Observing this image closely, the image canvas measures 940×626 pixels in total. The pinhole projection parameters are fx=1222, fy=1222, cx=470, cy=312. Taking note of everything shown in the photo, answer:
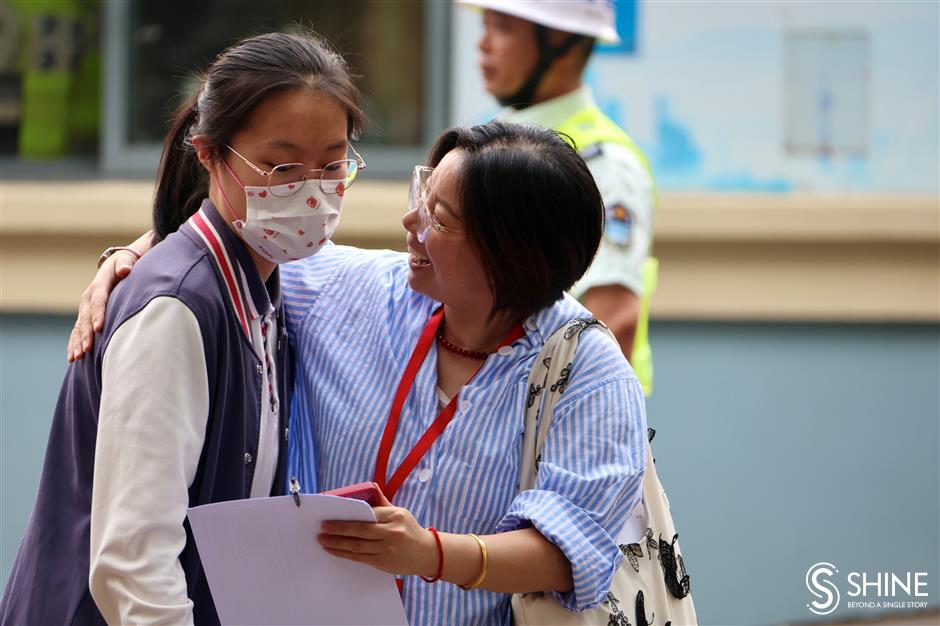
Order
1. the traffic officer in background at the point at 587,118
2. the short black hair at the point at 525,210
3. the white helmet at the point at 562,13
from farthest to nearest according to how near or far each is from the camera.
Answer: the white helmet at the point at 562,13 → the traffic officer in background at the point at 587,118 → the short black hair at the point at 525,210

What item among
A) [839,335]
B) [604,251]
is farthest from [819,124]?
[604,251]

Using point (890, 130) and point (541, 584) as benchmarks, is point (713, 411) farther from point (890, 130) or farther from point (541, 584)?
point (541, 584)

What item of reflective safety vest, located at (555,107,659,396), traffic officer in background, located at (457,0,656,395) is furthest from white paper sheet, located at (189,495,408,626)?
reflective safety vest, located at (555,107,659,396)

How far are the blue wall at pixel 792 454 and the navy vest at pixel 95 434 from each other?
9.22 feet

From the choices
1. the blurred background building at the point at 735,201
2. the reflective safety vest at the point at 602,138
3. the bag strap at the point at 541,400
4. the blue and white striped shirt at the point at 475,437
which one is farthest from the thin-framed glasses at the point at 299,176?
the blurred background building at the point at 735,201

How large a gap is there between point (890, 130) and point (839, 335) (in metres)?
0.77

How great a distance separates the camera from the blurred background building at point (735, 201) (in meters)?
4.28

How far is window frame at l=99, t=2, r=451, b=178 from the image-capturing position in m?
4.40

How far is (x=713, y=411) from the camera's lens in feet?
14.6

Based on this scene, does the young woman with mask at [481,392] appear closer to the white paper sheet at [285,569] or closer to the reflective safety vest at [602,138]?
the white paper sheet at [285,569]

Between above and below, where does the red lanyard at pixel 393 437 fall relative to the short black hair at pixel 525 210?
below

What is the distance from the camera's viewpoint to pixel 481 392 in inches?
72.8

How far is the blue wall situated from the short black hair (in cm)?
250

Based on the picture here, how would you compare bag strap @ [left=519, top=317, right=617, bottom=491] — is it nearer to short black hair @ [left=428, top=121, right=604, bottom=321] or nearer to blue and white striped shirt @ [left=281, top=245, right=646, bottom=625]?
blue and white striped shirt @ [left=281, top=245, right=646, bottom=625]
